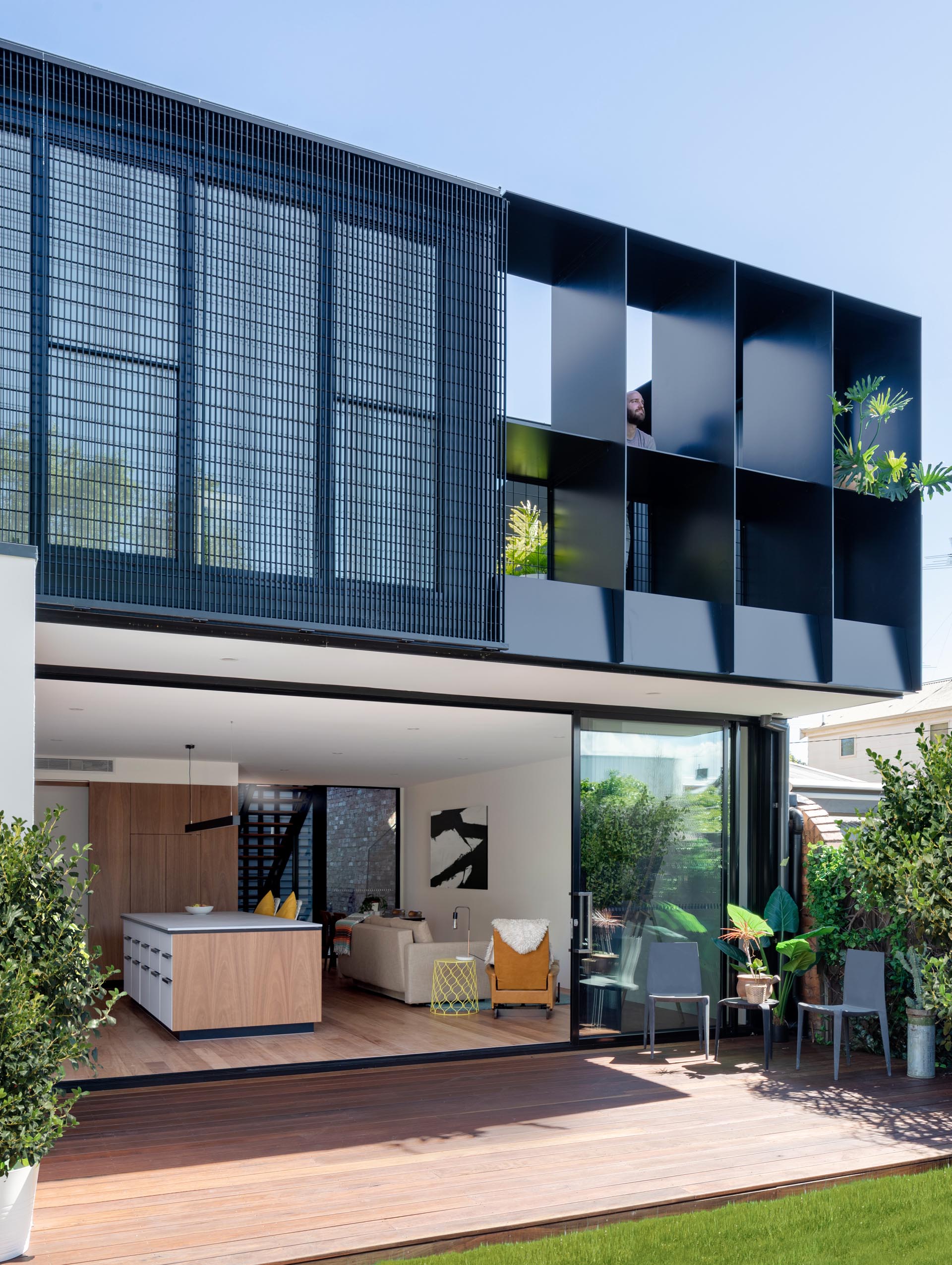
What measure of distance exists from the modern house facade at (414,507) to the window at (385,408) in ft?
0.06

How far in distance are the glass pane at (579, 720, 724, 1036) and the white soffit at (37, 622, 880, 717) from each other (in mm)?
332

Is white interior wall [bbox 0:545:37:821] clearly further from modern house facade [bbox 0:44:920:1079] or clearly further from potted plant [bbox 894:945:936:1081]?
potted plant [bbox 894:945:936:1081]

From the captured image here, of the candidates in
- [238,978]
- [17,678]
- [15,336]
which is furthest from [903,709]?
[17,678]

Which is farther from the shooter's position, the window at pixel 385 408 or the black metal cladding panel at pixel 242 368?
the window at pixel 385 408

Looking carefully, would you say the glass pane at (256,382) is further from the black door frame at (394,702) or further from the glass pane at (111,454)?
the black door frame at (394,702)

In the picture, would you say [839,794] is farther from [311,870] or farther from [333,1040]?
[333,1040]

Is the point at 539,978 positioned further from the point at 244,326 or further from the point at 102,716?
the point at 244,326

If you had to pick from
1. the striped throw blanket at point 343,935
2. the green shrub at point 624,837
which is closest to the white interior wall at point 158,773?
the striped throw blanket at point 343,935

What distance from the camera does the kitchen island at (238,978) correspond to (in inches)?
336

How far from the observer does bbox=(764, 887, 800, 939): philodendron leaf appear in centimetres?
855

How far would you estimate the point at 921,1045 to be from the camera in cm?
739

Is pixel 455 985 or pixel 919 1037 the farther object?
pixel 455 985

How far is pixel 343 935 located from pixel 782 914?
675 centimetres

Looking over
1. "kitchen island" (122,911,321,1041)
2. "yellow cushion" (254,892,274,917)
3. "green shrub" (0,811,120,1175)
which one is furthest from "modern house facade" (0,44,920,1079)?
"yellow cushion" (254,892,274,917)
